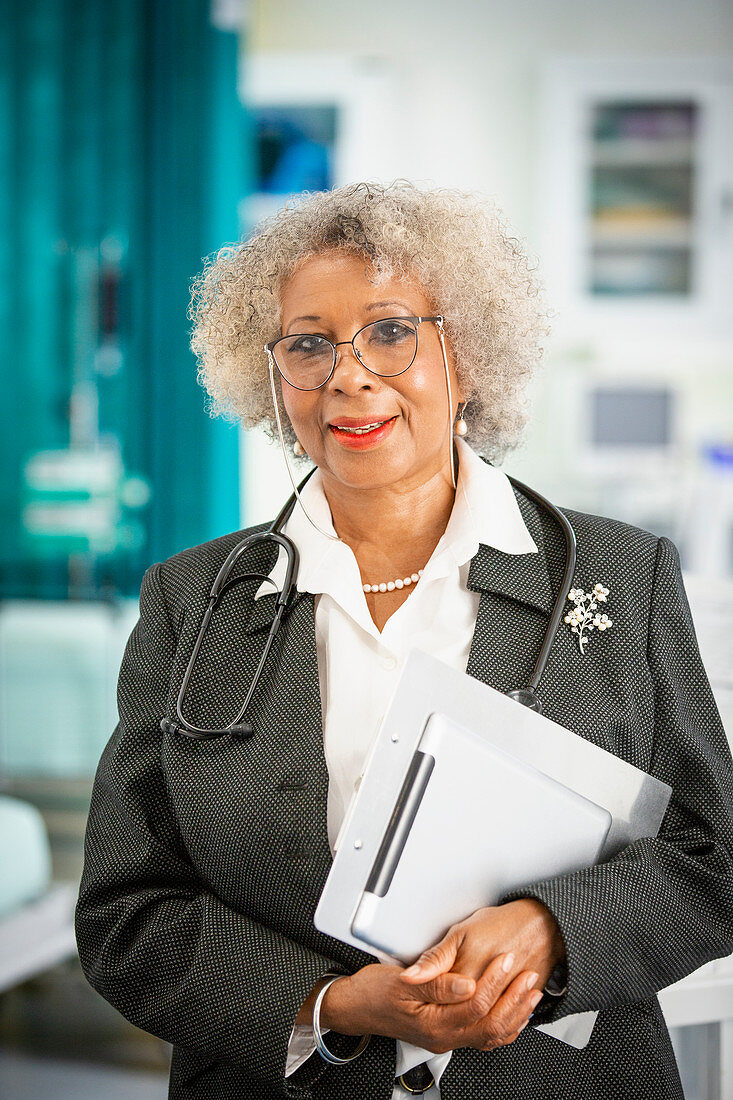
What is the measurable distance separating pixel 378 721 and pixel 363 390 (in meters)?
0.35

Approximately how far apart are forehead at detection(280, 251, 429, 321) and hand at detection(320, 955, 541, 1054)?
0.67 m

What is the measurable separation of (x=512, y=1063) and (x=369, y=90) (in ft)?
10.3

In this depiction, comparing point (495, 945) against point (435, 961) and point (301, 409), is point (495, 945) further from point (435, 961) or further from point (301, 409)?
point (301, 409)

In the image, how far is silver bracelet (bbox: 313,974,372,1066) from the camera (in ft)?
3.06

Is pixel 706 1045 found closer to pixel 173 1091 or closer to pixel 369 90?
pixel 173 1091

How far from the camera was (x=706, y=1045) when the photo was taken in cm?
136

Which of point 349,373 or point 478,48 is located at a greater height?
point 478,48

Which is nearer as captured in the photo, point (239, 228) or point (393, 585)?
point (393, 585)

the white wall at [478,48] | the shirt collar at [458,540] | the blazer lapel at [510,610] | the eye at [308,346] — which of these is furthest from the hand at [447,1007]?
the white wall at [478,48]

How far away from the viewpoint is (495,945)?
858 mm

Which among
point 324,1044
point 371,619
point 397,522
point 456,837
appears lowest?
point 324,1044

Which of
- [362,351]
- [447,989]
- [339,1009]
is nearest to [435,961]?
[447,989]

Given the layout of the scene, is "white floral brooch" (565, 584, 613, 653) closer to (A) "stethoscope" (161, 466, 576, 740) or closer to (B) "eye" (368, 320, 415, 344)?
(A) "stethoscope" (161, 466, 576, 740)

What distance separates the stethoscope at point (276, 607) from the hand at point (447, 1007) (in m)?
0.26
